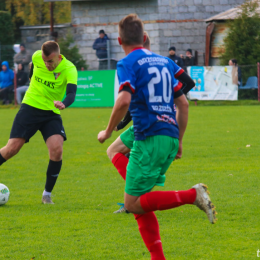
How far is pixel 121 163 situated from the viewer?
4348mm

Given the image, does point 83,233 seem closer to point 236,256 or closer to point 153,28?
point 236,256

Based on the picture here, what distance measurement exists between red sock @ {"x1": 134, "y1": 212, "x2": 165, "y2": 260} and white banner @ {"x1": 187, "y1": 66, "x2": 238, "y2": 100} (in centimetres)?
1544

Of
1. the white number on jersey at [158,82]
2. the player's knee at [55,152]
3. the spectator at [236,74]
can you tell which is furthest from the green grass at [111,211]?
the spectator at [236,74]

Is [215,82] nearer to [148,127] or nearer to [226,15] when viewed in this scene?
[226,15]

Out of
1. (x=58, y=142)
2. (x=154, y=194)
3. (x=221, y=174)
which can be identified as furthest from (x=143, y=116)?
(x=221, y=174)

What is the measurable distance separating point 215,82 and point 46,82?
13610 millimetres

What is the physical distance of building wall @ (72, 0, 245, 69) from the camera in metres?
25.4

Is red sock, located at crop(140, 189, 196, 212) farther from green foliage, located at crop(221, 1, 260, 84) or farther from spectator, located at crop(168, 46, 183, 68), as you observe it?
green foliage, located at crop(221, 1, 260, 84)

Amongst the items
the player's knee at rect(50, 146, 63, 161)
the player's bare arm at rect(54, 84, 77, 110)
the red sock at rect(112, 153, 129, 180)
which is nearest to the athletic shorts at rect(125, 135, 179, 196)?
the red sock at rect(112, 153, 129, 180)

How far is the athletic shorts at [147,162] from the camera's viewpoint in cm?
358

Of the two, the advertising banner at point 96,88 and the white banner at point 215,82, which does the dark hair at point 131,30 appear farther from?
the advertising banner at point 96,88

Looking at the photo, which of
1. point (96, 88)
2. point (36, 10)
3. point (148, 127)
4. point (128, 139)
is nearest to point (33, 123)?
point (128, 139)

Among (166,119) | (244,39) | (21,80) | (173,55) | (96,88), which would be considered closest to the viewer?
(166,119)

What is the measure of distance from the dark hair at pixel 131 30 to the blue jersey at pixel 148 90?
0.26 ft
